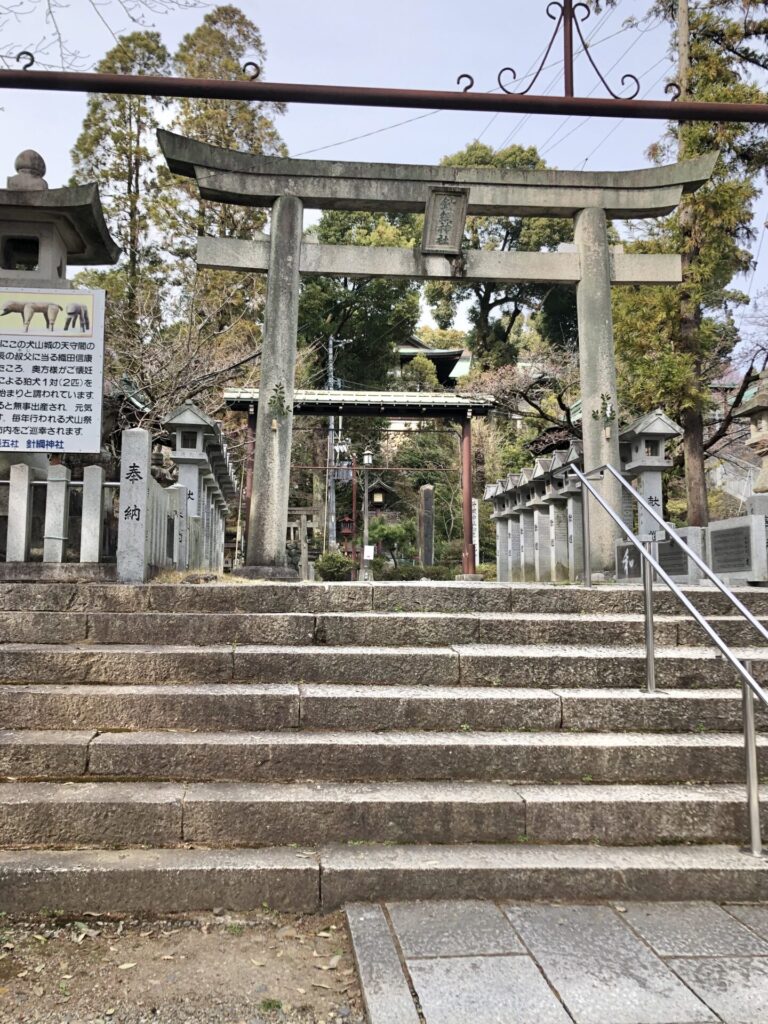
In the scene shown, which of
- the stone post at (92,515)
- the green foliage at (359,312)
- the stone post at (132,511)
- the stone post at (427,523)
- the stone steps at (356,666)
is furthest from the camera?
the green foliage at (359,312)

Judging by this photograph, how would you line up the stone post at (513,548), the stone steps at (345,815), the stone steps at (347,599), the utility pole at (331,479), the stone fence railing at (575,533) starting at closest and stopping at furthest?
the stone steps at (345,815), the stone steps at (347,599), the stone fence railing at (575,533), the stone post at (513,548), the utility pole at (331,479)

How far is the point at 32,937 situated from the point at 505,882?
1.84 meters

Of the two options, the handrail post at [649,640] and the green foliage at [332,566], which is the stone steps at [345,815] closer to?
the handrail post at [649,640]

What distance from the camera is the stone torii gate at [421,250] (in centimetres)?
797

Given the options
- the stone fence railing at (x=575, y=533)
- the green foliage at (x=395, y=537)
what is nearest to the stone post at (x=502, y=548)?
the stone fence railing at (x=575, y=533)

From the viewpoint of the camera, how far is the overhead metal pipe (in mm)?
4172

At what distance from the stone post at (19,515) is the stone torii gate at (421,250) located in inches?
105

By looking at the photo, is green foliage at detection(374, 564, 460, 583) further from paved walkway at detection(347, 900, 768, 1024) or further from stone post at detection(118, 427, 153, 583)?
paved walkway at detection(347, 900, 768, 1024)

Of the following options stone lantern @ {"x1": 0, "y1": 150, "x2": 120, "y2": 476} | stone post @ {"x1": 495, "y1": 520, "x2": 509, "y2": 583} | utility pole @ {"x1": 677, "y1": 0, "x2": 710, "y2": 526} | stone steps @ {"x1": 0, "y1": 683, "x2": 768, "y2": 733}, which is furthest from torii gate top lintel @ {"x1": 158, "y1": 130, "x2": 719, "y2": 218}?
stone post @ {"x1": 495, "y1": 520, "x2": 509, "y2": 583}

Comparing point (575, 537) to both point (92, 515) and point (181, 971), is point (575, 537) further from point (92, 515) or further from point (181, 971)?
point (181, 971)

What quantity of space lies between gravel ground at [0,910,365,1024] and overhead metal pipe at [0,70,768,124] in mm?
4259

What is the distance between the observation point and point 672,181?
871 cm

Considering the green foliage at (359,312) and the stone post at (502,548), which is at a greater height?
the green foliage at (359,312)

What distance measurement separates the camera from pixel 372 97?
4293 millimetres
